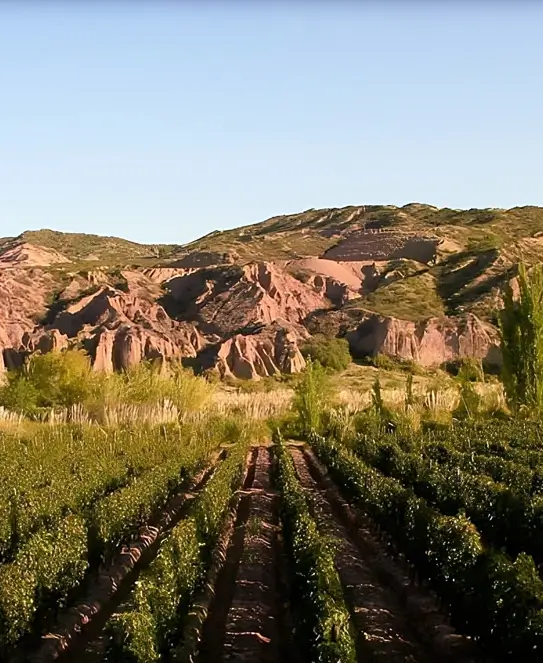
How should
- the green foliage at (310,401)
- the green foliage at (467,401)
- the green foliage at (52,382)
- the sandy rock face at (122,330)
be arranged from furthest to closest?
the sandy rock face at (122,330)
the green foliage at (52,382)
the green foliage at (310,401)
the green foliage at (467,401)

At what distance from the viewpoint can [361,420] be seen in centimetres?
4097

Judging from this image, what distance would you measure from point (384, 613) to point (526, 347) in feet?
89.7

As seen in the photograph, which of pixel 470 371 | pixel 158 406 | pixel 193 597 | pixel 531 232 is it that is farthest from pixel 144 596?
pixel 531 232

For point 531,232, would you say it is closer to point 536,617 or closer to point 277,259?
point 277,259

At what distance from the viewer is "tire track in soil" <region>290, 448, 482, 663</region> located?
1004 centimetres

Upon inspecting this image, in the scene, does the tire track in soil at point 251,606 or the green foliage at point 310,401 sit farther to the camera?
the green foliage at point 310,401

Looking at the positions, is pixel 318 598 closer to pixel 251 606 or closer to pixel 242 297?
pixel 251 606

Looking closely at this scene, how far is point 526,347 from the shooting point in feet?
120

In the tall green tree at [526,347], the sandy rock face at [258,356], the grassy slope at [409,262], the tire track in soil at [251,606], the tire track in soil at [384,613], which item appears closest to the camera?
the tire track in soil at [384,613]

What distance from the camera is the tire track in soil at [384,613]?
1004 cm

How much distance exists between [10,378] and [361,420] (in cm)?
2362

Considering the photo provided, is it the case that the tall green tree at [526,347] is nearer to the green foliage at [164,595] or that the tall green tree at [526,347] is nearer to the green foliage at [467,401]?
the green foliage at [467,401]

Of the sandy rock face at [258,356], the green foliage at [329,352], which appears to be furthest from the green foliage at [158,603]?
the sandy rock face at [258,356]

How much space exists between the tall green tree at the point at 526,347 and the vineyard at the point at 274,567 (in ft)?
44.9
